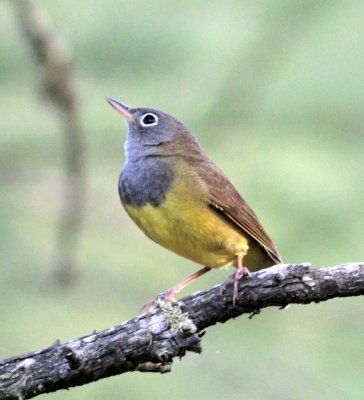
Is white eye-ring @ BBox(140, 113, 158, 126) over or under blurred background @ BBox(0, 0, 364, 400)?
under

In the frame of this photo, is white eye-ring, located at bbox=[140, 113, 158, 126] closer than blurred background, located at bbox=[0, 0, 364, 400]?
Yes

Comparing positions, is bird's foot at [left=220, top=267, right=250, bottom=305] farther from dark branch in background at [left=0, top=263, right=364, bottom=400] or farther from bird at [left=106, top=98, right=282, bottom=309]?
bird at [left=106, top=98, right=282, bottom=309]

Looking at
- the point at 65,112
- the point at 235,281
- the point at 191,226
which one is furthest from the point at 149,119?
the point at 235,281

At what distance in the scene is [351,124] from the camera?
1291cm

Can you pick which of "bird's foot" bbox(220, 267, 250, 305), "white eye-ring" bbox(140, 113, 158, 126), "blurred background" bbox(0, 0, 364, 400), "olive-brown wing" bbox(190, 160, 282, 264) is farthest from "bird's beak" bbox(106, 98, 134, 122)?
"bird's foot" bbox(220, 267, 250, 305)

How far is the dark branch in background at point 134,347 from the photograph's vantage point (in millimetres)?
5230

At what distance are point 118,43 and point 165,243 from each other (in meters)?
7.18

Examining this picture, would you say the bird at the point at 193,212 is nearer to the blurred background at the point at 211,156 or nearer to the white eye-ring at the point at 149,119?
the white eye-ring at the point at 149,119

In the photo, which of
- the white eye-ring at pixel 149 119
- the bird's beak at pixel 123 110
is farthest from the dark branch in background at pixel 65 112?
the white eye-ring at pixel 149 119

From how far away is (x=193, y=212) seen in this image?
6.21m

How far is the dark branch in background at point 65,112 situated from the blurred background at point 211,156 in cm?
8

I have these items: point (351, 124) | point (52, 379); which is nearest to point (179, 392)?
point (52, 379)

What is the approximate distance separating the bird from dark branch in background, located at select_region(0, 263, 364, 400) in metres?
0.54

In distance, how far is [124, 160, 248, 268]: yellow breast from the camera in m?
6.14
